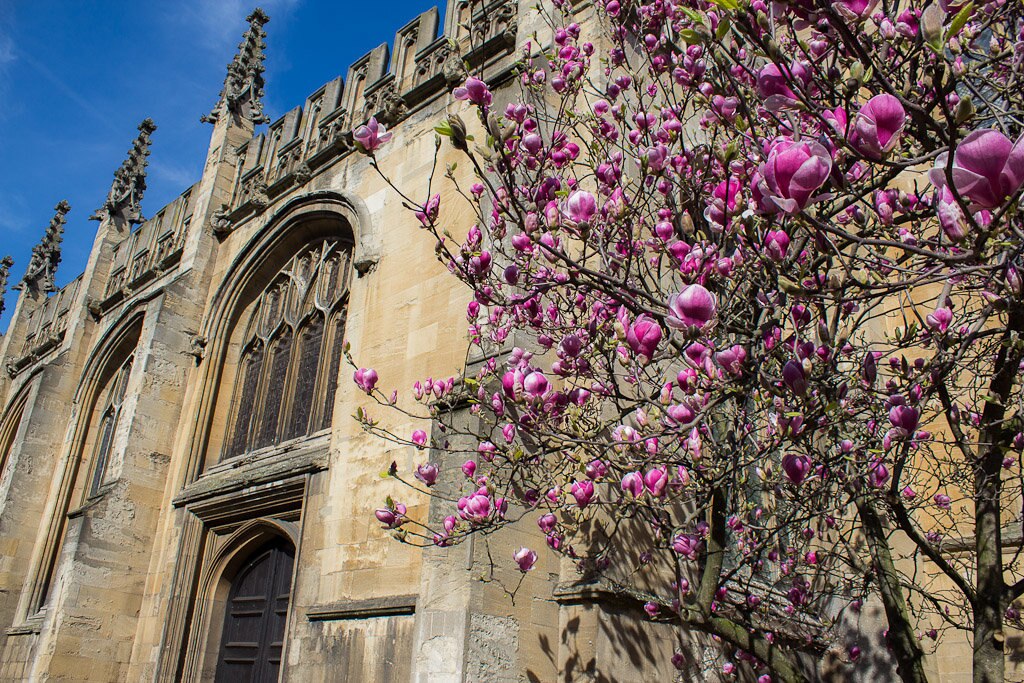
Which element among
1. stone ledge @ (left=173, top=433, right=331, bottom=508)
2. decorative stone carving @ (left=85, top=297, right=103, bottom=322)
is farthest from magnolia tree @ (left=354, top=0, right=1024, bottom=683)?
decorative stone carving @ (left=85, top=297, right=103, bottom=322)

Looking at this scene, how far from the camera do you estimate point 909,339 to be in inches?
127

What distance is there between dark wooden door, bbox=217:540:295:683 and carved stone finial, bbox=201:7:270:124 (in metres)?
7.63

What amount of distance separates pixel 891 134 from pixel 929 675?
5.99 metres

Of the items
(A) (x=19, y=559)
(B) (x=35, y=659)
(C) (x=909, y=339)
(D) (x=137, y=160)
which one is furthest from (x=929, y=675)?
(D) (x=137, y=160)

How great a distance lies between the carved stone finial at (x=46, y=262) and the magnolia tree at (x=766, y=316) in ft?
60.1

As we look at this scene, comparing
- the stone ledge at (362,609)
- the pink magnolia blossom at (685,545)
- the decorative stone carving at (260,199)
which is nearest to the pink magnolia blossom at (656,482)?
the pink magnolia blossom at (685,545)

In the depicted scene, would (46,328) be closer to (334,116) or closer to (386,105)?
(334,116)

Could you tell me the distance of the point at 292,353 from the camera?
31.8 feet

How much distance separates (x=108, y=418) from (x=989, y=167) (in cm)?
1402

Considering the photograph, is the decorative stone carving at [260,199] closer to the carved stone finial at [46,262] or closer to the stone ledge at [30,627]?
the stone ledge at [30,627]

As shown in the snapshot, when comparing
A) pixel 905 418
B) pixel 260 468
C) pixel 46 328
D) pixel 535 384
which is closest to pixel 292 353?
pixel 260 468

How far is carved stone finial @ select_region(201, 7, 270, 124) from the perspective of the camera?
13259 millimetres

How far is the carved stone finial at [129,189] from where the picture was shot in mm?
16656

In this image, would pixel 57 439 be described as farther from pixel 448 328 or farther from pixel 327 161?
pixel 448 328
